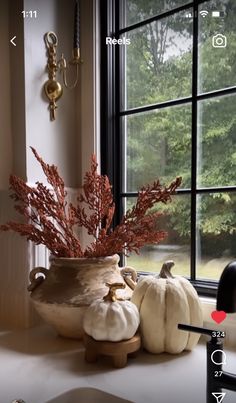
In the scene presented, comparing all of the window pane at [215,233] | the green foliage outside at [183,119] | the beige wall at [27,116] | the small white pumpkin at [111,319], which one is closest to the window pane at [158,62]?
the green foliage outside at [183,119]

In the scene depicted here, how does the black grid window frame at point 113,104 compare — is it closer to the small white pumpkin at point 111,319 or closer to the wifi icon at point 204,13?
the wifi icon at point 204,13

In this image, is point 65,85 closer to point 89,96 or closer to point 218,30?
point 89,96

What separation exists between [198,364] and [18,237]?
0.54 metres

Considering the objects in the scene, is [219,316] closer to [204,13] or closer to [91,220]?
[91,220]

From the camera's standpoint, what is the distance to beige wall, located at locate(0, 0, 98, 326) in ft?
3.17

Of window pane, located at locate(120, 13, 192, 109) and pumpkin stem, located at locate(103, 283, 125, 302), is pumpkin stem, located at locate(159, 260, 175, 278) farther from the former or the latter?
window pane, located at locate(120, 13, 192, 109)

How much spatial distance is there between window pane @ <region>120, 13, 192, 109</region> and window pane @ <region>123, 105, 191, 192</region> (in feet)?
0.17

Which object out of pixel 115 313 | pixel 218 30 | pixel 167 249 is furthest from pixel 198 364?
pixel 218 30

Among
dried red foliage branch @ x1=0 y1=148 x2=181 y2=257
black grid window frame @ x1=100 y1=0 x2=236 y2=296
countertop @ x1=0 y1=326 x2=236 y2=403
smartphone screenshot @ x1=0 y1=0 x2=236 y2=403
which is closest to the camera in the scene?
countertop @ x1=0 y1=326 x2=236 y2=403

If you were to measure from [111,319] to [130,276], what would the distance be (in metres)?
0.22

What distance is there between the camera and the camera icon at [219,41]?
0.89 m

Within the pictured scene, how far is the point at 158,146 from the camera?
3.36ft

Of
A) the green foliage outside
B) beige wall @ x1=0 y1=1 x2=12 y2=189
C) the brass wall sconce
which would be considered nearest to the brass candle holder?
the brass wall sconce

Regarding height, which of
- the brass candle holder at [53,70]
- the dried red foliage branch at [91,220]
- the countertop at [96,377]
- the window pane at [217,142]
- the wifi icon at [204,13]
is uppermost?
the wifi icon at [204,13]
